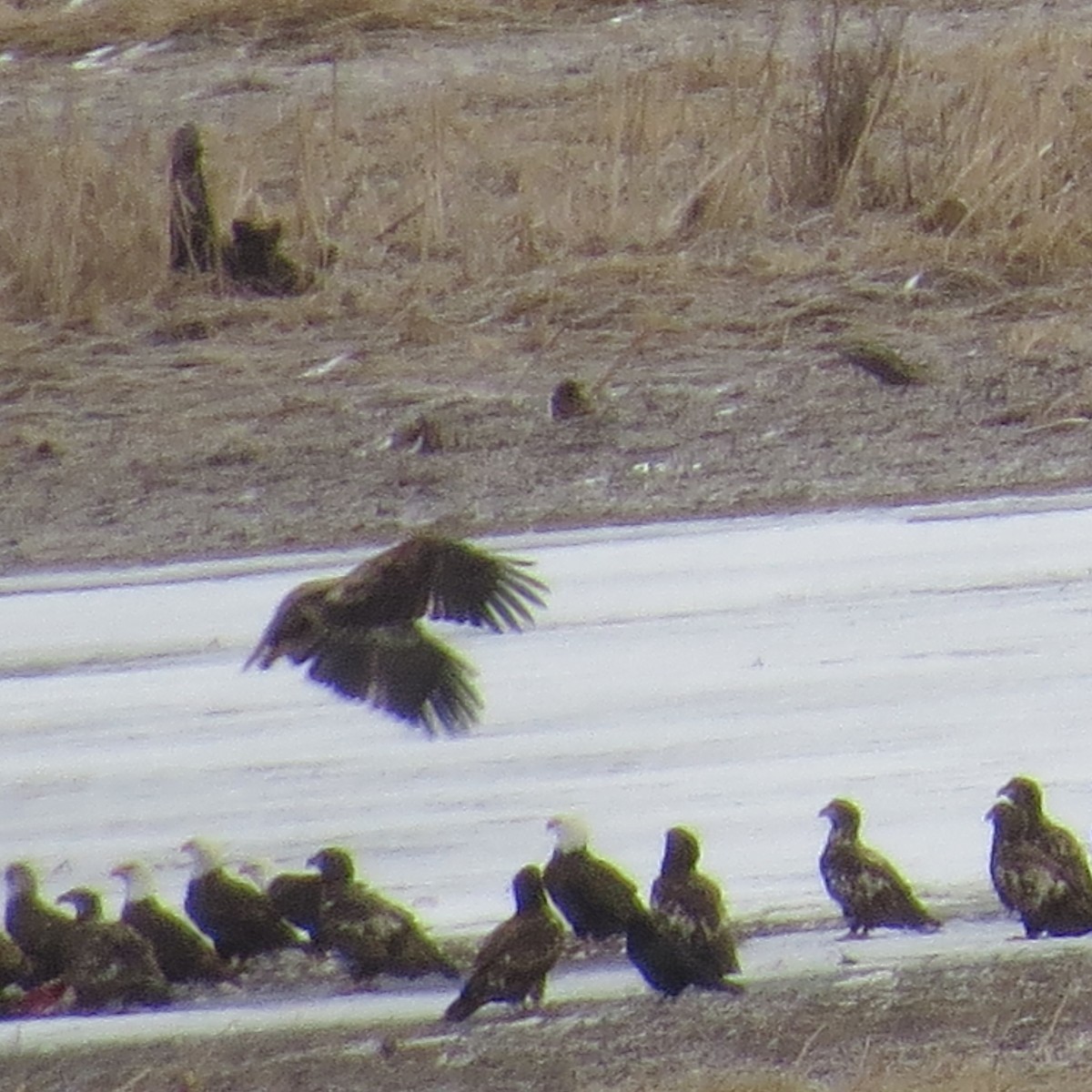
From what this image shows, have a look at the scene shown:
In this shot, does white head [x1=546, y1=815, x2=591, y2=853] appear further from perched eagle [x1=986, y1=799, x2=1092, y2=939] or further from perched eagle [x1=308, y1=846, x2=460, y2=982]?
perched eagle [x1=986, y1=799, x2=1092, y2=939]

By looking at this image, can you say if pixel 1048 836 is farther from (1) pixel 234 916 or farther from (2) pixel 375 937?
(1) pixel 234 916

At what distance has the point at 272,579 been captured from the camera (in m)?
9.83

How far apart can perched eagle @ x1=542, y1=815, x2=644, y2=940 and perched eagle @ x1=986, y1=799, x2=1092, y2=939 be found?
76 cm

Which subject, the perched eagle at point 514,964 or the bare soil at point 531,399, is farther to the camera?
the bare soil at point 531,399

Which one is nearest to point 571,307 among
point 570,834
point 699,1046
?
point 570,834

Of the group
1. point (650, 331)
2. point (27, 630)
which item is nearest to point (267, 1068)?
point (27, 630)

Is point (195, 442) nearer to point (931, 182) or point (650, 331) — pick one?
point (650, 331)

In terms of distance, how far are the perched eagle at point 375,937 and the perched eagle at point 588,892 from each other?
29cm

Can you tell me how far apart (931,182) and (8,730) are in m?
6.63

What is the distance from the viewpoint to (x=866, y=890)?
259 inches

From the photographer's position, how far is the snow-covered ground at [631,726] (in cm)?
742

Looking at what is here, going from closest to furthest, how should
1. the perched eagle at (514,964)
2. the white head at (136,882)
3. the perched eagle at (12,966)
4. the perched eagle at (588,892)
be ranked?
the perched eagle at (514,964) → the perched eagle at (588,892) → the perched eagle at (12,966) → the white head at (136,882)

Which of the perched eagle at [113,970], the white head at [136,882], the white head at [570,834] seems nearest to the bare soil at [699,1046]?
the perched eagle at [113,970]

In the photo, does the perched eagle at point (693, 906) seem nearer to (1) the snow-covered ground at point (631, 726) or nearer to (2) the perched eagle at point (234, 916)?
(1) the snow-covered ground at point (631, 726)
